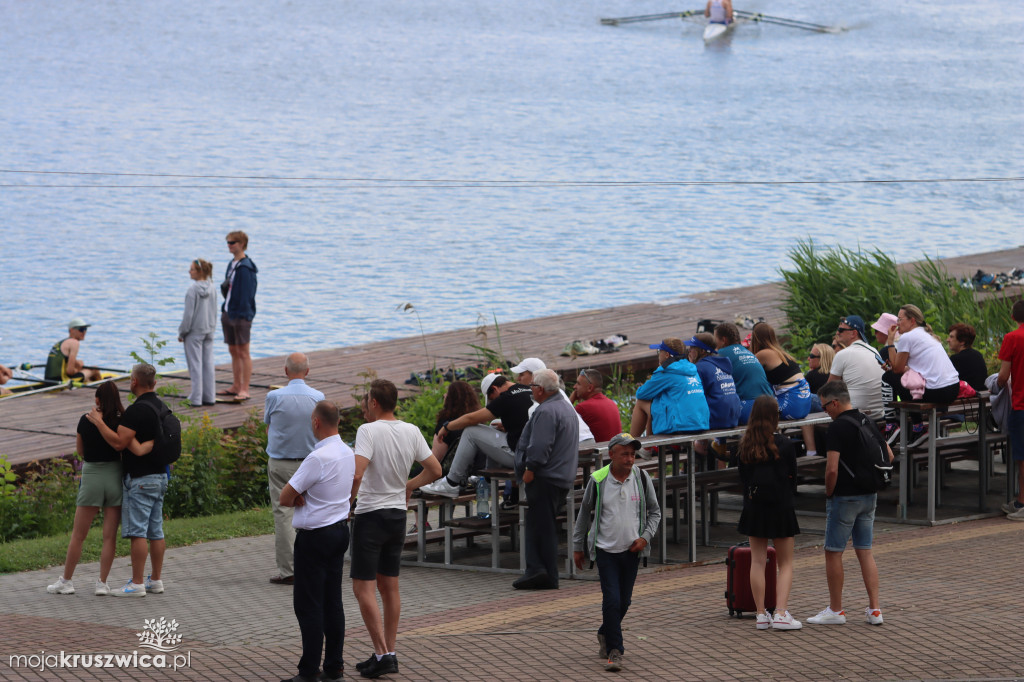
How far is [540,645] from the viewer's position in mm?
7973

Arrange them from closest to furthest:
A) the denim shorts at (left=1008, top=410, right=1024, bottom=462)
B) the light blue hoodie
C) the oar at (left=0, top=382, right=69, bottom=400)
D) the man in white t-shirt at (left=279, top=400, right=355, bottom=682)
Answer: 1. the man in white t-shirt at (left=279, top=400, right=355, bottom=682)
2. the light blue hoodie
3. the denim shorts at (left=1008, top=410, right=1024, bottom=462)
4. the oar at (left=0, top=382, right=69, bottom=400)

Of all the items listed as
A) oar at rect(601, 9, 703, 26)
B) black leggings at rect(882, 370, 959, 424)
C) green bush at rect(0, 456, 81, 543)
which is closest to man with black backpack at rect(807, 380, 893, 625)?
black leggings at rect(882, 370, 959, 424)

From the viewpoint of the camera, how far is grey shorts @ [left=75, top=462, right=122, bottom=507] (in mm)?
9359

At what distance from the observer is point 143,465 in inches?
367

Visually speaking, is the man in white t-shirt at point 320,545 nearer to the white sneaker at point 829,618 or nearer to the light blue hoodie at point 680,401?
the white sneaker at point 829,618

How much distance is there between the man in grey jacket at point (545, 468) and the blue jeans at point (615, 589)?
1701mm

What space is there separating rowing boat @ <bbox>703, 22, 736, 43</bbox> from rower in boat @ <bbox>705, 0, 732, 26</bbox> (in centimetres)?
49

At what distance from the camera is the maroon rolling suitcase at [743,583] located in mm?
8523

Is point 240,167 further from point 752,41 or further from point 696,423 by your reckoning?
point 752,41

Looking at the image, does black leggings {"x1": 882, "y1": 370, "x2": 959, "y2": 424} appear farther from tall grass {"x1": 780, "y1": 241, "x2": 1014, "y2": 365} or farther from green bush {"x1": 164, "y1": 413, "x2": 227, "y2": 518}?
tall grass {"x1": 780, "y1": 241, "x2": 1014, "y2": 365}

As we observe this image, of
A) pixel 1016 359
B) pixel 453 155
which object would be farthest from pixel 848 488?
pixel 453 155

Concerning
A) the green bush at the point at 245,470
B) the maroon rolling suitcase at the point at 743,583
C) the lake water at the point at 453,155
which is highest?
the lake water at the point at 453,155

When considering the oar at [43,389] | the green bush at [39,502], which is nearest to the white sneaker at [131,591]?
the green bush at [39,502]

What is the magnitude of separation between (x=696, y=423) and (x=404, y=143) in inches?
2413
